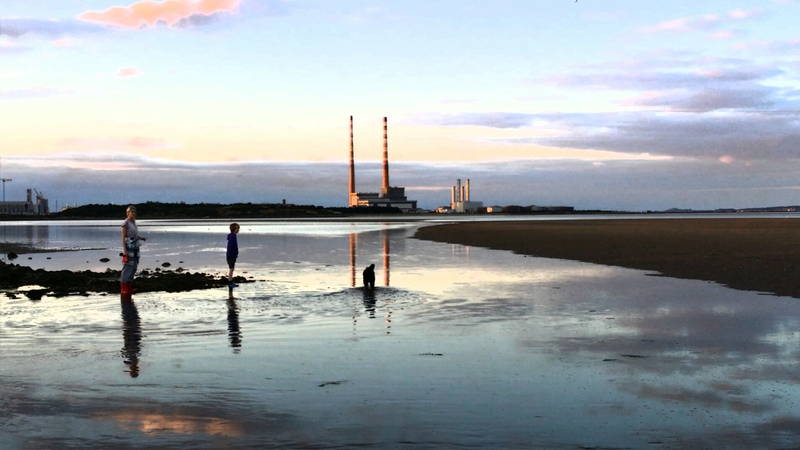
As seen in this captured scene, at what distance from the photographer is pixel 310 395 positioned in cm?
775

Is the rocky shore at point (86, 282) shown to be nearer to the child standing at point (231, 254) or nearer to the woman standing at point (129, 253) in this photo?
the child standing at point (231, 254)

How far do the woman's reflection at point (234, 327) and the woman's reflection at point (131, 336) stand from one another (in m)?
1.45

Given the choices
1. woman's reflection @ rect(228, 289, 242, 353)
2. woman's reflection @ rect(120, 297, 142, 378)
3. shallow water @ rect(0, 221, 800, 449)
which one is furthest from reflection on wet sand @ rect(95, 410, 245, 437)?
woman's reflection @ rect(228, 289, 242, 353)

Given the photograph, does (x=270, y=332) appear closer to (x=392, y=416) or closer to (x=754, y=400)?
(x=392, y=416)

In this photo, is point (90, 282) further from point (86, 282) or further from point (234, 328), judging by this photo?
point (234, 328)

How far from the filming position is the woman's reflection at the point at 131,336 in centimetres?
943

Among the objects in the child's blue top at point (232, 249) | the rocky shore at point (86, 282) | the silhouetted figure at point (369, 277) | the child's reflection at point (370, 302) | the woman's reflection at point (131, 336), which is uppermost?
the child's blue top at point (232, 249)

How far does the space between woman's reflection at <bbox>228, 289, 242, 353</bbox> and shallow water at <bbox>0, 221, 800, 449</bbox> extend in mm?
35

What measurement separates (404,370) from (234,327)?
483cm

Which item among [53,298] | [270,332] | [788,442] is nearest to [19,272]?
[53,298]

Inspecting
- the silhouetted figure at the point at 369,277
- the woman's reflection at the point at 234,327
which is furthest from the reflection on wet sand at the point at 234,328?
the silhouetted figure at the point at 369,277

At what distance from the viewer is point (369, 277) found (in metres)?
18.1

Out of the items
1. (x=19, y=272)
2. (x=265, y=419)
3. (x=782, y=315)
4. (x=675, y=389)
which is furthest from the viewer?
(x=19, y=272)

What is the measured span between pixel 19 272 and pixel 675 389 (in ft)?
69.8
